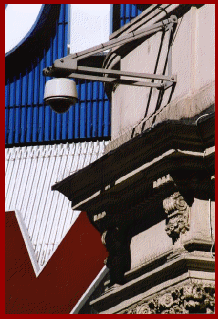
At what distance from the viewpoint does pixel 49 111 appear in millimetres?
41438

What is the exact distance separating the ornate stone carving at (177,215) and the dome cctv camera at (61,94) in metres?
2.08

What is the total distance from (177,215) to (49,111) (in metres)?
23.0

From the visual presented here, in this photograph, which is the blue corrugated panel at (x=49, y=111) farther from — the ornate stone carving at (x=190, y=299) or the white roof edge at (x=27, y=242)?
the ornate stone carving at (x=190, y=299)

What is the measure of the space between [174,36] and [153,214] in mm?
2857

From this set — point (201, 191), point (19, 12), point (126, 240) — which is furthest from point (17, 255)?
point (201, 191)

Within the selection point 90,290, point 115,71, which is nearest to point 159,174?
point 115,71

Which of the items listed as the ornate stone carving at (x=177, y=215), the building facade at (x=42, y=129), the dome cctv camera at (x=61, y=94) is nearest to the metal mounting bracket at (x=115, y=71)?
the dome cctv camera at (x=61, y=94)

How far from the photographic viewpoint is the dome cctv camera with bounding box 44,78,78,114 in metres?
18.5

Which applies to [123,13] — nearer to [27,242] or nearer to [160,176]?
[27,242]

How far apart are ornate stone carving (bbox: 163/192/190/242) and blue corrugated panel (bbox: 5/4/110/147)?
20.8 m

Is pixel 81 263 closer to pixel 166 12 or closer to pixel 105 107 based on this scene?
pixel 105 107

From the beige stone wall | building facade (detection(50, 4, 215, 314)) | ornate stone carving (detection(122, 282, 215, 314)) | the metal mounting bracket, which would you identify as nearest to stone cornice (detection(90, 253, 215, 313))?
building facade (detection(50, 4, 215, 314))

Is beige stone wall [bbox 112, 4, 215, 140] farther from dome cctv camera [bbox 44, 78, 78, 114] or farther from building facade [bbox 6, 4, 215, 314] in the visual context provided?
dome cctv camera [bbox 44, 78, 78, 114]

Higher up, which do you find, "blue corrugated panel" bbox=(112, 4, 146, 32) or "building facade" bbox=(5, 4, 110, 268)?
"blue corrugated panel" bbox=(112, 4, 146, 32)
